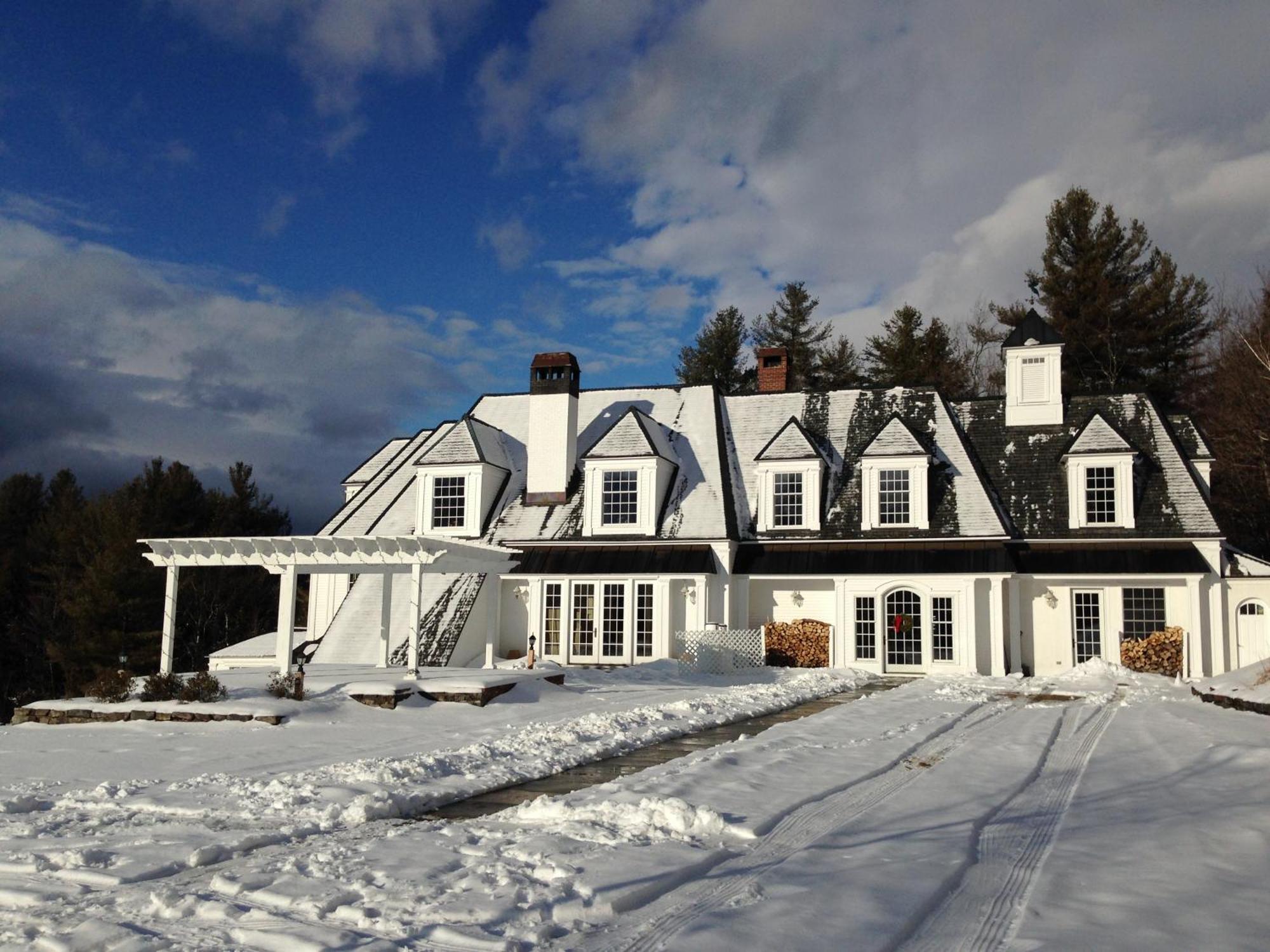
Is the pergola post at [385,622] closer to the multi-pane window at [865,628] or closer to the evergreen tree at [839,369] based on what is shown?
the multi-pane window at [865,628]

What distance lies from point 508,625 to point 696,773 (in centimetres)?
1696

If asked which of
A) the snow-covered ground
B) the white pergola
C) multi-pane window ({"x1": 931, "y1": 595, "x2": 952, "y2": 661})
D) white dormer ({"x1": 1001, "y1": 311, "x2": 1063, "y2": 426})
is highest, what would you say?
white dormer ({"x1": 1001, "y1": 311, "x2": 1063, "y2": 426})

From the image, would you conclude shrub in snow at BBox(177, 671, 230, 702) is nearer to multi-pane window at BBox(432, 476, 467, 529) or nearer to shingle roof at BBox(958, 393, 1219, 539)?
multi-pane window at BBox(432, 476, 467, 529)

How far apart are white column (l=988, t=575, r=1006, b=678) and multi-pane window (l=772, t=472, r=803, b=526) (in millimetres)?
5028

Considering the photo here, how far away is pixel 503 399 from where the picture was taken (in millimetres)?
30719

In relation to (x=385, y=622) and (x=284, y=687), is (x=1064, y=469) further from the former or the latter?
(x=284, y=687)

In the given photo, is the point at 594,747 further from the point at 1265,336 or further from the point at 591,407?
the point at 1265,336

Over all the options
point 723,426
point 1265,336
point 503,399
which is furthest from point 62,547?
point 1265,336

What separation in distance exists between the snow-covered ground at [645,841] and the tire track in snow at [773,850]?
3cm

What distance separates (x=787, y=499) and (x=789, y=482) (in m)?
0.44

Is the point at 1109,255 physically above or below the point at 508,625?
above

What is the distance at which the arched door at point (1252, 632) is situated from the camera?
22.9 meters

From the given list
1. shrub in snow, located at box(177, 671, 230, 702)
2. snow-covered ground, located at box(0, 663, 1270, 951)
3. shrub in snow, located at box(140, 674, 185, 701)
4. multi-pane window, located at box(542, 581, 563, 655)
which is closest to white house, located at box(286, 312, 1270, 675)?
multi-pane window, located at box(542, 581, 563, 655)

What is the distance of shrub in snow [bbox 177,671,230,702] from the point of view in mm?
A: 14312
